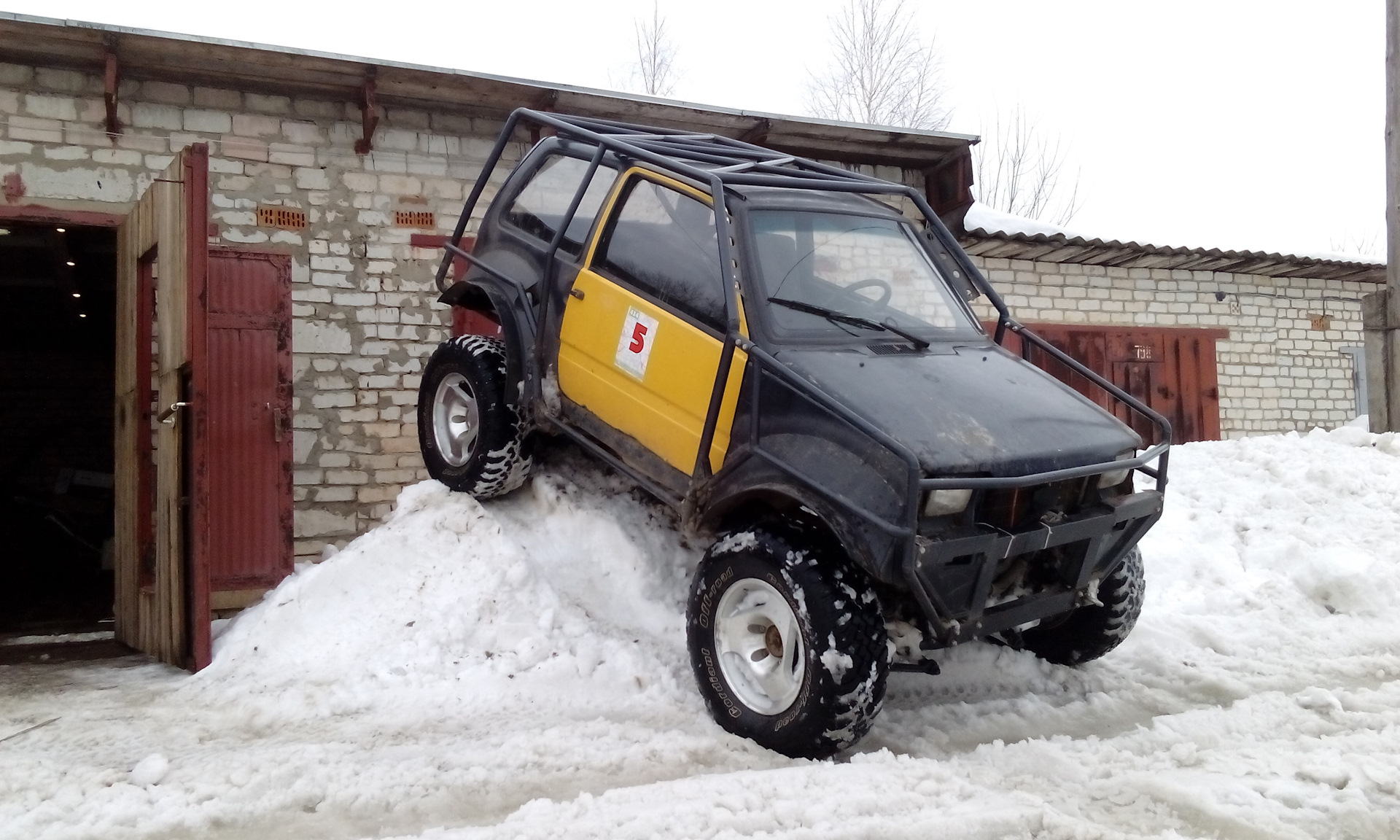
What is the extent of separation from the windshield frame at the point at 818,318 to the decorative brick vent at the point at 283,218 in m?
4.04

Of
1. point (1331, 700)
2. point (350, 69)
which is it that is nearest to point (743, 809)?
point (1331, 700)

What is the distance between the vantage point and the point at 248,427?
6629 mm

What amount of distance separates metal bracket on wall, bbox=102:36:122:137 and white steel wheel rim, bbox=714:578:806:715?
17.6 feet

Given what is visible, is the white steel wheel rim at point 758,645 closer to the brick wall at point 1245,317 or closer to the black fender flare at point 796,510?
the black fender flare at point 796,510

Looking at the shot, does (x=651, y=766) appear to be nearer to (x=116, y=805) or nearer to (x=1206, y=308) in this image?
(x=116, y=805)

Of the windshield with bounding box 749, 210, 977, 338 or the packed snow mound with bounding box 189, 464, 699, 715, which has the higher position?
the windshield with bounding box 749, 210, 977, 338

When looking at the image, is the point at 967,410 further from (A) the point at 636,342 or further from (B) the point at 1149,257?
(B) the point at 1149,257

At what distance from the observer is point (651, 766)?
350cm

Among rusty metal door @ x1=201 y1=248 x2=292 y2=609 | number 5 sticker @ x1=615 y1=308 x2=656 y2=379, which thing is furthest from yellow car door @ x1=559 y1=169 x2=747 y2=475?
rusty metal door @ x1=201 y1=248 x2=292 y2=609

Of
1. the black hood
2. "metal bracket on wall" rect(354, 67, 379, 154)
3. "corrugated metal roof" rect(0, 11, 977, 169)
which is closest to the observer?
the black hood

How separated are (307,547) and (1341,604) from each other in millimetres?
6399

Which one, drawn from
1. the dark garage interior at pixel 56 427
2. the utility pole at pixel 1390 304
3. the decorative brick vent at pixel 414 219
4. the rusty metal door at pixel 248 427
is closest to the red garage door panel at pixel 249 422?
the rusty metal door at pixel 248 427

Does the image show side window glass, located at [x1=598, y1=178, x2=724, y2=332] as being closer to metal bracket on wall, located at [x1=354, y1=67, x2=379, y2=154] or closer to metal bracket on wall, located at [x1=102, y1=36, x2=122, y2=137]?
metal bracket on wall, located at [x1=354, y1=67, x2=379, y2=154]

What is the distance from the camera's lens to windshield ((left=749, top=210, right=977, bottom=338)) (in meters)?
4.12
